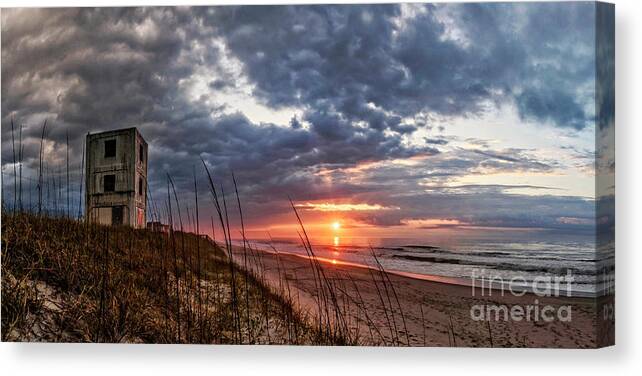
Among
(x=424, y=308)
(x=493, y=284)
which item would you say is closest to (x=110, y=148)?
(x=424, y=308)

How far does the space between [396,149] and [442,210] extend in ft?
1.78

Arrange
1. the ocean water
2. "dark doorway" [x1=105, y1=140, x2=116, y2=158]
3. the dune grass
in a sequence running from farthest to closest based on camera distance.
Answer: "dark doorway" [x1=105, y1=140, x2=116, y2=158] → the dune grass → the ocean water

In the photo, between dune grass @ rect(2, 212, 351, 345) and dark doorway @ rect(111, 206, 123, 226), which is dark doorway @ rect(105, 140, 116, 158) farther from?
dune grass @ rect(2, 212, 351, 345)

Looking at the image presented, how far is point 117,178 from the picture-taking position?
505 centimetres

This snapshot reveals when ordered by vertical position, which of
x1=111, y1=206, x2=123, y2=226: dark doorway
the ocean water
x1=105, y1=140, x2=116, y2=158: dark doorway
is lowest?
the ocean water

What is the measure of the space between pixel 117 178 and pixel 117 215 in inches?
11.1

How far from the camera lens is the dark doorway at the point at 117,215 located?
16.6 ft

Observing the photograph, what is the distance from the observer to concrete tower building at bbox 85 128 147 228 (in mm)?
5000

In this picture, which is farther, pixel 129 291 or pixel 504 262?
pixel 129 291

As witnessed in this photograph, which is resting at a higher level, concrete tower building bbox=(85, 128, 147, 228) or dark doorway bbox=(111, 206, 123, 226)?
concrete tower building bbox=(85, 128, 147, 228)

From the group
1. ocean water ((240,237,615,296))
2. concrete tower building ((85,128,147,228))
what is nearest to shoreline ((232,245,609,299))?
ocean water ((240,237,615,296))

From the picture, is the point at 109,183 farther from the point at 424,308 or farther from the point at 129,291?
the point at 424,308

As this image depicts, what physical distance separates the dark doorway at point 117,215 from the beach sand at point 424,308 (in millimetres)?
900

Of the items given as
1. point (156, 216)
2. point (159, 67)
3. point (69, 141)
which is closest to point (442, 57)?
point (159, 67)
